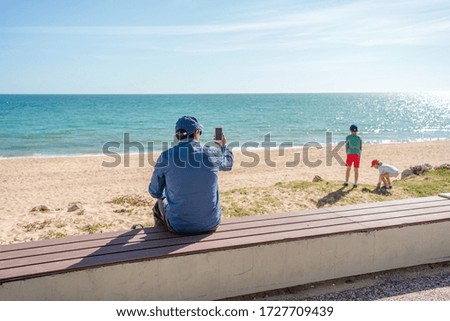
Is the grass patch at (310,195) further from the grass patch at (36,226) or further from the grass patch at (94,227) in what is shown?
the grass patch at (36,226)

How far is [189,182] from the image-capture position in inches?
136

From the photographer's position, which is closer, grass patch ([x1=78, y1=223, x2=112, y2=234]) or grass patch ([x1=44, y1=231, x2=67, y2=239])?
grass patch ([x1=44, y1=231, x2=67, y2=239])

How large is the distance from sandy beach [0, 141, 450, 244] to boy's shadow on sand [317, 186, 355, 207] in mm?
3390

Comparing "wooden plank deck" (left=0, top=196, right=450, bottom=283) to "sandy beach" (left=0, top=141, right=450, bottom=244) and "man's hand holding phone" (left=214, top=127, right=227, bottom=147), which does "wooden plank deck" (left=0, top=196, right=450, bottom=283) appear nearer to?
"man's hand holding phone" (left=214, top=127, right=227, bottom=147)

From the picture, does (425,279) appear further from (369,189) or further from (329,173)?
(329,173)

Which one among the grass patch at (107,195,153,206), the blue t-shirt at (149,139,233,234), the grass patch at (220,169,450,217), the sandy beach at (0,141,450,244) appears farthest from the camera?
the grass patch at (107,195,153,206)

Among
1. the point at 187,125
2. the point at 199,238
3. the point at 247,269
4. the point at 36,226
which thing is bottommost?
the point at 36,226

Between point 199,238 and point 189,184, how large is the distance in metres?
0.50

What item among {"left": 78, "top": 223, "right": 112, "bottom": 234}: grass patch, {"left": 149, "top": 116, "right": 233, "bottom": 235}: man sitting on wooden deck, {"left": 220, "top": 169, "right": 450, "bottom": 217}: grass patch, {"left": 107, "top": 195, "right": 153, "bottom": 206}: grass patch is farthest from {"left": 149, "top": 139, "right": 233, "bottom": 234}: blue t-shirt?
{"left": 107, "top": 195, "right": 153, "bottom": 206}: grass patch

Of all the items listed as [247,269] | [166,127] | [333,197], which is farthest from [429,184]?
[166,127]

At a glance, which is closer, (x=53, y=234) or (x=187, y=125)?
(x=187, y=125)

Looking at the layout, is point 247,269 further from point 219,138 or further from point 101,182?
point 101,182

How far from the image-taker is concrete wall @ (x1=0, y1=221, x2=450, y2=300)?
9.95ft

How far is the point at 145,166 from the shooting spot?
16891 mm
